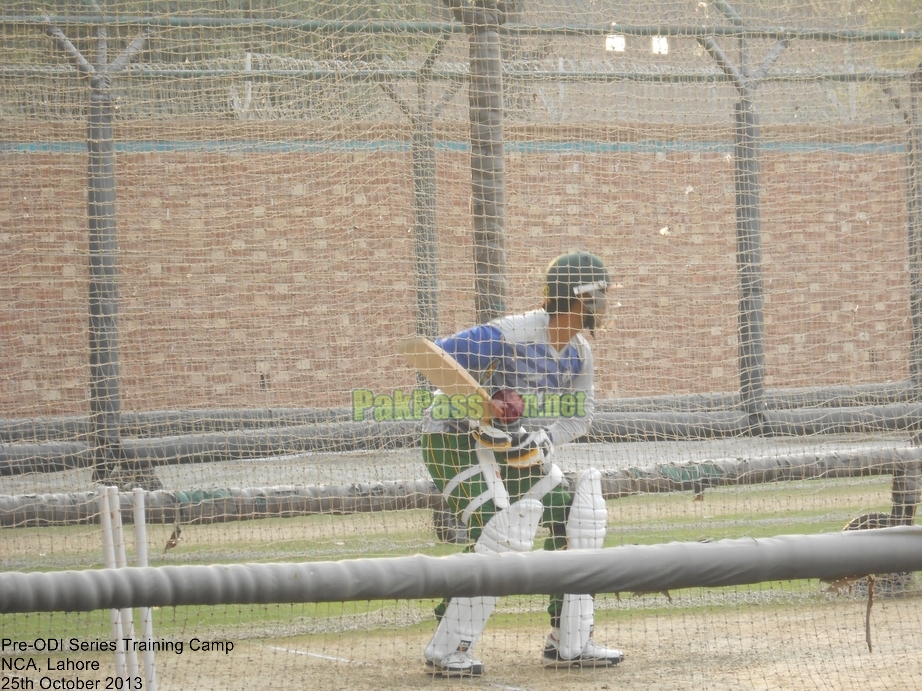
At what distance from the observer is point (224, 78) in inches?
218

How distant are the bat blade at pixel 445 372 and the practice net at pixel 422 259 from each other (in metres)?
0.79

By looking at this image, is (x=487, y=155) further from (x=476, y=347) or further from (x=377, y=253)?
(x=377, y=253)

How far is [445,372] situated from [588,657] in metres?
1.39

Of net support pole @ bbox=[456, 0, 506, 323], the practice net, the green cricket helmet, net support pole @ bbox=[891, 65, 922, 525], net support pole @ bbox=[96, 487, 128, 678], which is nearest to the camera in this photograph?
net support pole @ bbox=[96, 487, 128, 678]

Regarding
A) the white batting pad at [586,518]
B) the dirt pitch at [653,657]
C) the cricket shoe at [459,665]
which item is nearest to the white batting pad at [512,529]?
the white batting pad at [586,518]

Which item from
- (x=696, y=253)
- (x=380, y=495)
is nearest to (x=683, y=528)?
(x=696, y=253)

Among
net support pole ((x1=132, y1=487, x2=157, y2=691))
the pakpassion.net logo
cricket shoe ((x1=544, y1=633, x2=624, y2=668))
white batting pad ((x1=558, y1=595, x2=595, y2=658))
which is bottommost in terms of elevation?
cricket shoe ((x1=544, y1=633, x2=624, y2=668))

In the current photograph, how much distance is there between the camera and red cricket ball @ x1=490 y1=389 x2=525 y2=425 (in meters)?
3.99

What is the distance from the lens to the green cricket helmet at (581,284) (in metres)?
4.06

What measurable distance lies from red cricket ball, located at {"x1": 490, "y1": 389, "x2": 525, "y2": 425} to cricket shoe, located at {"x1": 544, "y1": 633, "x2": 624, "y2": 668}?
1011 millimetres

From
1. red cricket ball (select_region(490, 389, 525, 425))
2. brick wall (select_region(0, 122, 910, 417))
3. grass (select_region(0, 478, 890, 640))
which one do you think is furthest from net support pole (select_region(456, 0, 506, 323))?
grass (select_region(0, 478, 890, 640))

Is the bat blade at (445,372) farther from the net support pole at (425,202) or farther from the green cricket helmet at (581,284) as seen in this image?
the net support pole at (425,202)

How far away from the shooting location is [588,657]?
4.18m

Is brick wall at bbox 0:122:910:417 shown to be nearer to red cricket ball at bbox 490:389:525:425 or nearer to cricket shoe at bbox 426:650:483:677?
red cricket ball at bbox 490:389:525:425
